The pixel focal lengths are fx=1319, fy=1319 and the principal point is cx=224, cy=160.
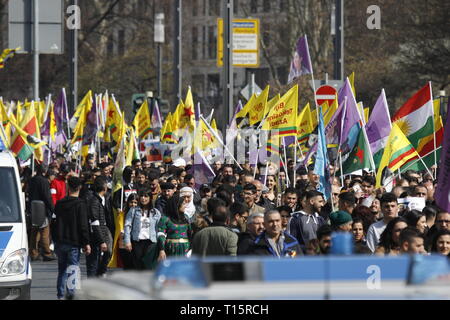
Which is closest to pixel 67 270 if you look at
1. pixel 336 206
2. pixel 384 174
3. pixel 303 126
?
pixel 336 206

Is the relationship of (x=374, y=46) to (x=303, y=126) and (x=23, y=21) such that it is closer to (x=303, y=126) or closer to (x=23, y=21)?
(x=23, y=21)

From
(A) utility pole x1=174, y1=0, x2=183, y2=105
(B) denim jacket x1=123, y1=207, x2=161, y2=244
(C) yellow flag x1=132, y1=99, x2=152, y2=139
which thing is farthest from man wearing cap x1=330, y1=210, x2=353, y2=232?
(A) utility pole x1=174, y1=0, x2=183, y2=105

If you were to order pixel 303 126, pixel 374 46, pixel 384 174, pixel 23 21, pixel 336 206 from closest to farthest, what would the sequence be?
pixel 336 206 < pixel 384 174 < pixel 303 126 < pixel 23 21 < pixel 374 46

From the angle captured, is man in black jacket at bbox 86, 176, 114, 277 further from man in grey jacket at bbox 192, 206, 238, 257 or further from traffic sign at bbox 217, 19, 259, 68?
traffic sign at bbox 217, 19, 259, 68

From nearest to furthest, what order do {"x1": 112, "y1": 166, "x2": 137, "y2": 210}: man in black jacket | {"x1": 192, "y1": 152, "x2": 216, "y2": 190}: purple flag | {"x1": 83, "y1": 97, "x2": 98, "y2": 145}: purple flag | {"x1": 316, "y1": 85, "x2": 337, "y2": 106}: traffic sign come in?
{"x1": 112, "y1": 166, "x2": 137, "y2": 210}: man in black jacket, {"x1": 192, "y1": 152, "x2": 216, "y2": 190}: purple flag, {"x1": 316, "y1": 85, "x2": 337, "y2": 106}: traffic sign, {"x1": 83, "y1": 97, "x2": 98, "y2": 145}: purple flag

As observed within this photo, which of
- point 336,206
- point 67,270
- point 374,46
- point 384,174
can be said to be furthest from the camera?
point 374,46

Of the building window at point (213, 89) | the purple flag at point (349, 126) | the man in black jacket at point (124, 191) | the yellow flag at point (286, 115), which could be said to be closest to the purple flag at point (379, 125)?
the purple flag at point (349, 126)

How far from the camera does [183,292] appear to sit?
162 inches

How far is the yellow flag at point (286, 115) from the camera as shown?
1836 cm

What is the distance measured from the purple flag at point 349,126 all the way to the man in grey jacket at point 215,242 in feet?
24.1

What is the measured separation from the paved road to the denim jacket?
100 cm

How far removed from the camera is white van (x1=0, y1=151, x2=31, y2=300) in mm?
11094

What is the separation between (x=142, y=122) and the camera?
29594 mm

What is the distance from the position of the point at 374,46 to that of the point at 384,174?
30793 millimetres
